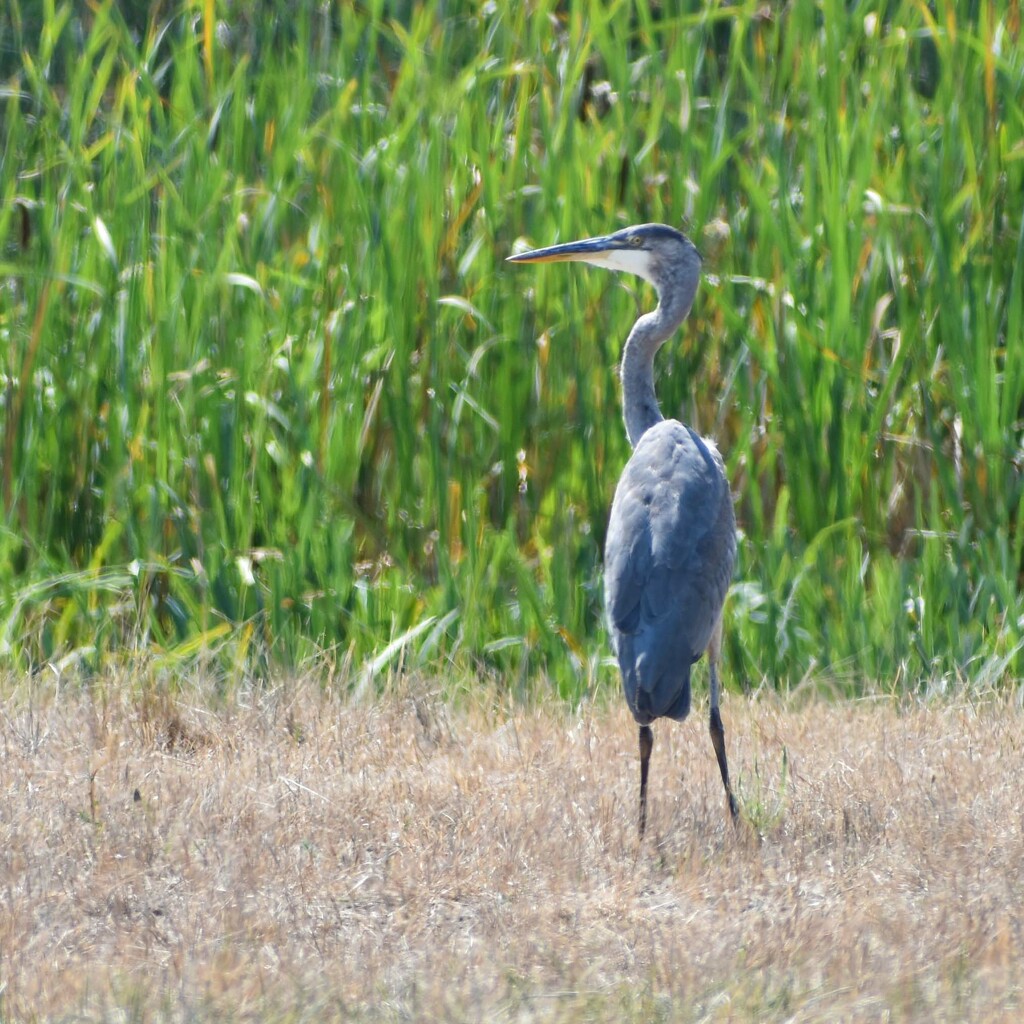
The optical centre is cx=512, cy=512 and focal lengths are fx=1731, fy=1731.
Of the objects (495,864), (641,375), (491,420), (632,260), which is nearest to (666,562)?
(641,375)

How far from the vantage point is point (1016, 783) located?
3908 millimetres

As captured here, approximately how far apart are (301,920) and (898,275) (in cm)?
297

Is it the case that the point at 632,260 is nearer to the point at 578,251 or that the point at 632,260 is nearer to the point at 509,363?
the point at 578,251

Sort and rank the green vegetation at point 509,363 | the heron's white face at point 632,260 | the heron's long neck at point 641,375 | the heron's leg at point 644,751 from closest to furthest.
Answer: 1. the heron's leg at point 644,751
2. the heron's long neck at point 641,375
3. the heron's white face at point 632,260
4. the green vegetation at point 509,363

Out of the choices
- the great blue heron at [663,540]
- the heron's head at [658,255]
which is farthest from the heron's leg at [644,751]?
the heron's head at [658,255]

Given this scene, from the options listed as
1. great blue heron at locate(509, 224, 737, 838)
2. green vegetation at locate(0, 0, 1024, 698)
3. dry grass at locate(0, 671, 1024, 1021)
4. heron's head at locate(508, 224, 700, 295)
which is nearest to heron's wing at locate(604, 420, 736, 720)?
great blue heron at locate(509, 224, 737, 838)

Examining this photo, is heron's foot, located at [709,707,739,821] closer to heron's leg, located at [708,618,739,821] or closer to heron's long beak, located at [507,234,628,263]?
heron's leg, located at [708,618,739,821]

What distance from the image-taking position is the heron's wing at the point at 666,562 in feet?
12.7

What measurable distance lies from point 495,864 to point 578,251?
1983 millimetres

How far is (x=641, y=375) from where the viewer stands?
15.4 feet

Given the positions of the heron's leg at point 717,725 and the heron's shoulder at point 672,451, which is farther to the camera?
the heron's shoulder at point 672,451

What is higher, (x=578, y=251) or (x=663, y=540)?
(x=578, y=251)

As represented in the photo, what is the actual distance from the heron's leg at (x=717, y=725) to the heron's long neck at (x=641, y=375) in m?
0.62

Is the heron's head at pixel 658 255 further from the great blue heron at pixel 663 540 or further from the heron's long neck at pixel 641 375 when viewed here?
the heron's long neck at pixel 641 375
